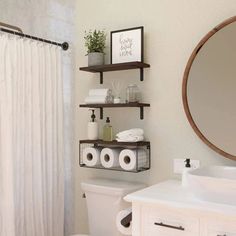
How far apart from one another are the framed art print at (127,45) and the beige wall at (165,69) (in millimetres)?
76

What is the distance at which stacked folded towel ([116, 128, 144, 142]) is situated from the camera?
2.22 meters

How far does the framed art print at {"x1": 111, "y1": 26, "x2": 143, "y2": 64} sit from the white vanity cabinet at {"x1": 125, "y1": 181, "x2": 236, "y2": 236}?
39.5 inches

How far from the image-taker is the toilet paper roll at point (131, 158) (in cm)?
220

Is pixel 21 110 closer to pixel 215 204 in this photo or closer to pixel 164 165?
pixel 164 165

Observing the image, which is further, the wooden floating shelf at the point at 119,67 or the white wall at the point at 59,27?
the white wall at the point at 59,27

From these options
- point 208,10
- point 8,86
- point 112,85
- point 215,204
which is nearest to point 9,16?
point 8,86

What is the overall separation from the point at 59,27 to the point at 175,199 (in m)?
2.06

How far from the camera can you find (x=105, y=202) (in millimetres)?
2287

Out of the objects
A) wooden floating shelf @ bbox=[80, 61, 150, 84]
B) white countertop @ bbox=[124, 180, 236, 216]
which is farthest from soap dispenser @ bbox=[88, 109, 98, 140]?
white countertop @ bbox=[124, 180, 236, 216]

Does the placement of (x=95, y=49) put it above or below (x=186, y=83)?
above

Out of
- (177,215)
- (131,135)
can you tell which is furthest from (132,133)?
(177,215)

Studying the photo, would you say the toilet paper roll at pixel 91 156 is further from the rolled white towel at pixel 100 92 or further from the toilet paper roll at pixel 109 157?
the rolled white towel at pixel 100 92

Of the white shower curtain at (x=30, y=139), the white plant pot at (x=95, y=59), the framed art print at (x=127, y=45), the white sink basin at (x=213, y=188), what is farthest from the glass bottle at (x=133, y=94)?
the white sink basin at (x=213, y=188)

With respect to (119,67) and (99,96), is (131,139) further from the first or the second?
(119,67)
